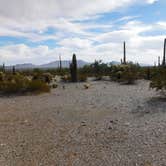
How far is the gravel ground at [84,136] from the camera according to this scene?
6.05 metres

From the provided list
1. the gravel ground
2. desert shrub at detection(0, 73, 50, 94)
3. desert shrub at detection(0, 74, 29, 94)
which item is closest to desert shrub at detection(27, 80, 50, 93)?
desert shrub at detection(0, 73, 50, 94)

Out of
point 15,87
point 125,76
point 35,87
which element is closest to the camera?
point 15,87

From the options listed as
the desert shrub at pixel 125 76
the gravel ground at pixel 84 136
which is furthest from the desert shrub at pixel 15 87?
the desert shrub at pixel 125 76

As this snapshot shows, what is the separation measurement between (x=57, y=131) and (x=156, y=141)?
2665 millimetres

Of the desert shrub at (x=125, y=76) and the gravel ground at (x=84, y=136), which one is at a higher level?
the desert shrub at (x=125, y=76)

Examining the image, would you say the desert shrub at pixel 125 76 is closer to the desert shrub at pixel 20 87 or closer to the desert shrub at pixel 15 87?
the desert shrub at pixel 20 87

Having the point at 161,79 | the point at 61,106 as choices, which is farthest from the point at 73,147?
the point at 161,79

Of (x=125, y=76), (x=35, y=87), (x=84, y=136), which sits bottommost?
(x=84, y=136)

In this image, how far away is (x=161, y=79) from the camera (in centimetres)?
1561

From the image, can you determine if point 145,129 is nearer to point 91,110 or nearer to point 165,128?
point 165,128

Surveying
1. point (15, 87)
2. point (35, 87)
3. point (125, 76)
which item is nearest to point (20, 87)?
point (15, 87)

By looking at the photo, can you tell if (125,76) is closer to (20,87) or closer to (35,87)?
(35,87)

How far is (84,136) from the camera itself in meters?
7.75

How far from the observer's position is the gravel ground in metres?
6.05
